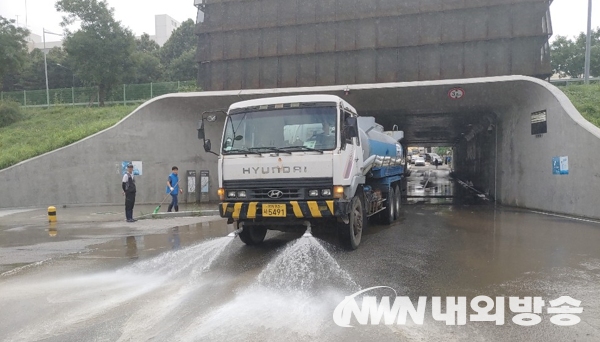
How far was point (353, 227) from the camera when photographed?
8305mm

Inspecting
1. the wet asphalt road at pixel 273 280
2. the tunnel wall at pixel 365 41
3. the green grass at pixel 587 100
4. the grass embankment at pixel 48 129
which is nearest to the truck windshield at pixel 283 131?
the wet asphalt road at pixel 273 280

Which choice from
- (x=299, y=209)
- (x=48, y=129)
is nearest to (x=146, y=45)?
(x=48, y=129)

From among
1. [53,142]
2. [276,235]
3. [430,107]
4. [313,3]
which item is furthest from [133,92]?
[276,235]

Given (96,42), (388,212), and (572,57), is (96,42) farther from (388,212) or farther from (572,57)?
(572,57)

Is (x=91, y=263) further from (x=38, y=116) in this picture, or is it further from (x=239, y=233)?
(x=38, y=116)

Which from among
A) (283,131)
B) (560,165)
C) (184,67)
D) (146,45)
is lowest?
(560,165)

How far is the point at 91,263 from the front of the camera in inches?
319

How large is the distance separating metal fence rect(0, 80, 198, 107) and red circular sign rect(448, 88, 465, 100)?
19.4 metres

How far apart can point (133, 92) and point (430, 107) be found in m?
22.6

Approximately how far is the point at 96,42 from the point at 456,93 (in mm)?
23314

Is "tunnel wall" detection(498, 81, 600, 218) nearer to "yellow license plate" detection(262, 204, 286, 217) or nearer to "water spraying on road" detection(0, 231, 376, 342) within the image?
"water spraying on road" detection(0, 231, 376, 342)

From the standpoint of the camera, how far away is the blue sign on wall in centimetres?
1347

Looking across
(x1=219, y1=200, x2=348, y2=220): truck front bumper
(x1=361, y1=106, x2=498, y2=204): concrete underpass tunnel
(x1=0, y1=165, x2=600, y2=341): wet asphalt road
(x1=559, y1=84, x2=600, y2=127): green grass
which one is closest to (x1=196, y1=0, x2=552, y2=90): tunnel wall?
(x1=559, y1=84, x2=600, y2=127): green grass

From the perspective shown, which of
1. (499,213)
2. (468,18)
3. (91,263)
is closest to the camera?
(91,263)
